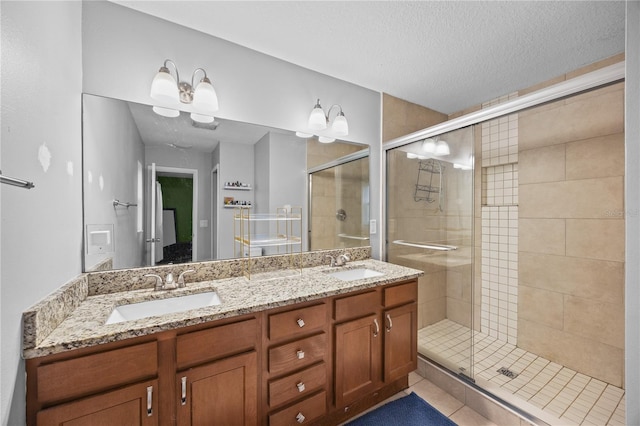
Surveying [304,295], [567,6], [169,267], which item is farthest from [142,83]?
[567,6]

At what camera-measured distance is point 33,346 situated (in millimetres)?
826

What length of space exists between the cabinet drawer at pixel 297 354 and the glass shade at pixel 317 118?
1.47 metres

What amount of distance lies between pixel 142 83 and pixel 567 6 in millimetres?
2423

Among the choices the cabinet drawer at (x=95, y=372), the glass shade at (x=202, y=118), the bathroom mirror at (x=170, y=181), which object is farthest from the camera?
the glass shade at (x=202, y=118)

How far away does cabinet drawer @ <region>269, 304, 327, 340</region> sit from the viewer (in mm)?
1282

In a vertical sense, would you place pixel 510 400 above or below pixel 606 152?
below

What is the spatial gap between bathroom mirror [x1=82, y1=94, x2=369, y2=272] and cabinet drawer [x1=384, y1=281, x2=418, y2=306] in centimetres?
71

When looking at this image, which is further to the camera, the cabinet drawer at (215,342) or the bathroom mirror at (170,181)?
the bathroom mirror at (170,181)

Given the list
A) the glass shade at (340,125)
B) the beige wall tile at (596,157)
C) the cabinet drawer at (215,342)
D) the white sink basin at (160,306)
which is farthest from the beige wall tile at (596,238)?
the white sink basin at (160,306)

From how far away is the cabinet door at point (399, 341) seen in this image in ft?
5.64

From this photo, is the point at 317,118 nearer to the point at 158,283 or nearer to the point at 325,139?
the point at 325,139

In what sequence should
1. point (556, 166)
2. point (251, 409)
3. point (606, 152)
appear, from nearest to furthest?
point (251, 409) < point (606, 152) < point (556, 166)

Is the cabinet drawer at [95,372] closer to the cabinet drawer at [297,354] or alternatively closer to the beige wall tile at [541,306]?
the cabinet drawer at [297,354]

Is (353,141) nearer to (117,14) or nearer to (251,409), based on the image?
(117,14)
